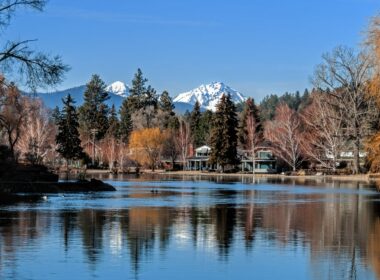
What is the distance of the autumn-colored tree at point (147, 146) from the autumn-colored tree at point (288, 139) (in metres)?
23.0

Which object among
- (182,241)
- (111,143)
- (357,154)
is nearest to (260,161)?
(111,143)

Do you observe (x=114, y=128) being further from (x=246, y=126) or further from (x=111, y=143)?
(x=246, y=126)

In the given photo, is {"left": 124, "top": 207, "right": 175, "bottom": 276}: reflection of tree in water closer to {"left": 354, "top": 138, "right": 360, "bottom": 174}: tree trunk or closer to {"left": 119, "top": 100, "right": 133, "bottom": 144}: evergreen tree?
{"left": 354, "top": 138, "right": 360, "bottom": 174}: tree trunk

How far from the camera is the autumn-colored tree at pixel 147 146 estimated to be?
12369 cm

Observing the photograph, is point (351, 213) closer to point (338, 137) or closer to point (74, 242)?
point (74, 242)

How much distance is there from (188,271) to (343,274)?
3188mm

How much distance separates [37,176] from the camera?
154ft

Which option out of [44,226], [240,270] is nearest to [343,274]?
[240,270]

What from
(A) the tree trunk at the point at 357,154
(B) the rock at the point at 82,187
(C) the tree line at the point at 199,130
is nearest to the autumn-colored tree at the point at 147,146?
(C) the tree line at the point at 199,130

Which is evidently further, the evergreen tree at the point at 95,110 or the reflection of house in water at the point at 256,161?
the evergreen tree at the point at 95,110

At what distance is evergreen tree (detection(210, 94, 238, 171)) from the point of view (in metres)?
110

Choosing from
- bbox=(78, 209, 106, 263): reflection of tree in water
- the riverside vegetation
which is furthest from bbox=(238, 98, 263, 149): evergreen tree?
bbox=(78, 209, 106, 263): reflection of tree in water

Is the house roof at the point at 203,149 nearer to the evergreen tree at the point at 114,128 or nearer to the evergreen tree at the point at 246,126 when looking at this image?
the evergreen tree at the point at 246,126

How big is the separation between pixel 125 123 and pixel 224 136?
42501 mm
